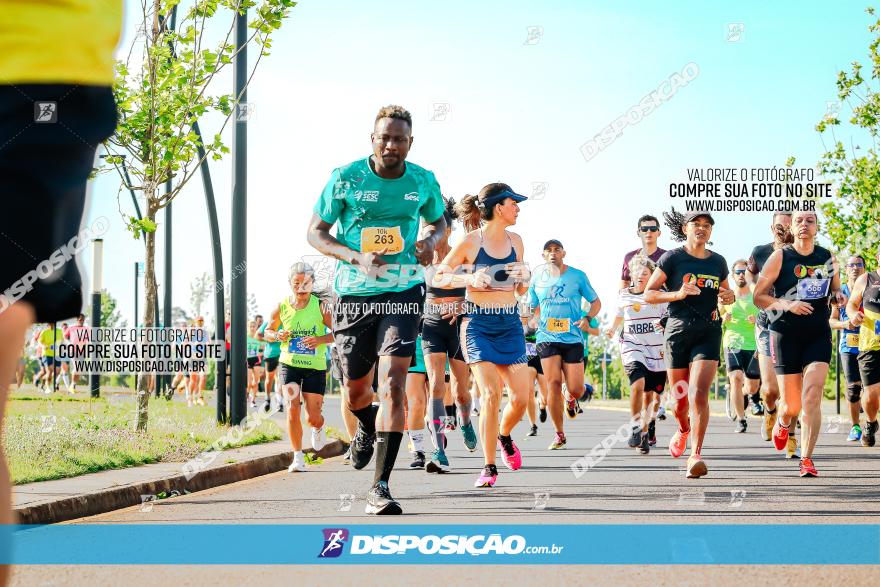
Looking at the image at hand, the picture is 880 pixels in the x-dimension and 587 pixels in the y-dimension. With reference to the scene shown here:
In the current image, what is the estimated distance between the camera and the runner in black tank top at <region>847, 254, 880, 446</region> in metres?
12.8

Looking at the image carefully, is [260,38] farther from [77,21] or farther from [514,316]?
[77,21]

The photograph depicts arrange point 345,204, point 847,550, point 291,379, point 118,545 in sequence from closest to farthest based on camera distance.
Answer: point 847,550 → point 118,545 → point 345,204 → point 291,379

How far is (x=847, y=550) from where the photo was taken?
17.6 ft

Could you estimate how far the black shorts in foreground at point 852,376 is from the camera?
13422mm

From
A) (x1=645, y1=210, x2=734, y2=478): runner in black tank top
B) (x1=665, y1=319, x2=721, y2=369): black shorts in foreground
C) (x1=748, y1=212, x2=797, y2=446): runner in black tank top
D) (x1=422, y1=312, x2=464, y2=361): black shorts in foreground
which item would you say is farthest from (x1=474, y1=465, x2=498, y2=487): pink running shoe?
(x1=748, y1=212, x2=797, y2=446): runner in black tank top

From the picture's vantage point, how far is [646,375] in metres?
12.7

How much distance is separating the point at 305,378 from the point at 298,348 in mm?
294

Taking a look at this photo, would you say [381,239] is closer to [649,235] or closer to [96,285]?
[649,235]

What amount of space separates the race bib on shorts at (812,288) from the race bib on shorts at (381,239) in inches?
154

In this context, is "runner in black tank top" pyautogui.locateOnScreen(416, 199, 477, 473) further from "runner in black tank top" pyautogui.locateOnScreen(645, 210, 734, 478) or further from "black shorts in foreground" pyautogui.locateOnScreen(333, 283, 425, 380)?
"black shorts in foreground" pyautogui.locateOnScreen(333, 283, 425, 380)

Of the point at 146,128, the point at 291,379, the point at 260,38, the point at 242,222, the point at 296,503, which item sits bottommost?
the point at 296,503

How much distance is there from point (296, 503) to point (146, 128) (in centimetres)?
572

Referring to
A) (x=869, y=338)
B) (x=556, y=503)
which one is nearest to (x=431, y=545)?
(x=556, y=503)

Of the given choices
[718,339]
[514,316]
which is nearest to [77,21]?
[514,316]
